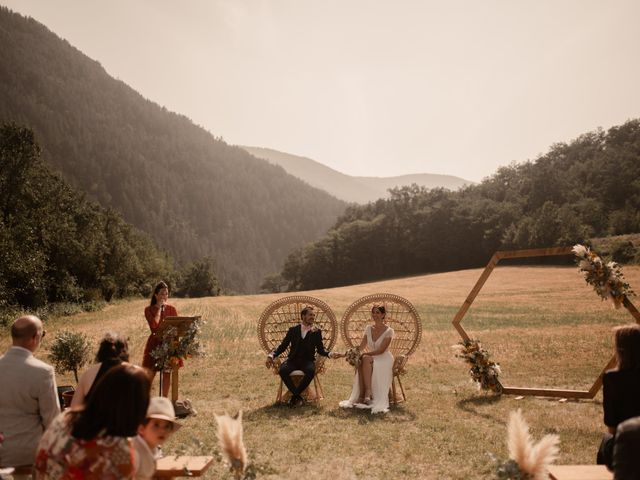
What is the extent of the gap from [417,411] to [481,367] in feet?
5.79

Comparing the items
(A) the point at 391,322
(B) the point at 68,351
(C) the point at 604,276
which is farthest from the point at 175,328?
(C) the point at 604,276

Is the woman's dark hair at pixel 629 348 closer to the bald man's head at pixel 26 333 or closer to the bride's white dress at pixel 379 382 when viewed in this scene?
the bride's white dress at pixel 379 382

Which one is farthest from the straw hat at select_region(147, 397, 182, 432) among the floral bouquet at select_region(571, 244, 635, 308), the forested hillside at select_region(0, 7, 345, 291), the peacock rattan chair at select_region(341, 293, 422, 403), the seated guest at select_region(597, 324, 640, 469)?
the forested hillside at select_region(0, 7, 345, 291)

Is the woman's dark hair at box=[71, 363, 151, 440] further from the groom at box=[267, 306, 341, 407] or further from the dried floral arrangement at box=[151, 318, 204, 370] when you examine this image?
the groom at box=[267, 306, 341, 407]

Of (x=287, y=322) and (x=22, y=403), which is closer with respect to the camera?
(x=22, y=403)

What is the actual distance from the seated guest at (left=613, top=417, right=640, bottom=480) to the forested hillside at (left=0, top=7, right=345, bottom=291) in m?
134

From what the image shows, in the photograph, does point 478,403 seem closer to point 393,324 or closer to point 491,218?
point 393,324

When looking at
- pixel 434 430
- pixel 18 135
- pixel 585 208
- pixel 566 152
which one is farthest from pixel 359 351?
pixel 566 152

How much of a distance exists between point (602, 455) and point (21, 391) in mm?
5163

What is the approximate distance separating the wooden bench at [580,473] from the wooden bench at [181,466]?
9.01 feet

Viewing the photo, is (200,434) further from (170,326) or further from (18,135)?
(18,135)

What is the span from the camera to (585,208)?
58.6 m

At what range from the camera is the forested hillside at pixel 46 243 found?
3162cm

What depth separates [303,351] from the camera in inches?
377
